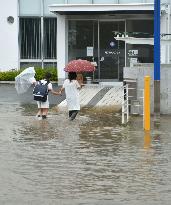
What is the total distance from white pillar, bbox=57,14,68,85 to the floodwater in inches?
432

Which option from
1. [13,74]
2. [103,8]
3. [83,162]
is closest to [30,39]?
[13,74]

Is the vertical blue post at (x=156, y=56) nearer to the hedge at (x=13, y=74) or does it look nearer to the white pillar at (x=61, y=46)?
the white pillar at (x=61, y=46)

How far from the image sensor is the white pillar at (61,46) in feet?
95.5

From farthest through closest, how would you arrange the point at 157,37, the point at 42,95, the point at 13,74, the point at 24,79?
1. the point at 13,74
2. the point at 24,79
3. the point at 42,95
4. the point at 157,37

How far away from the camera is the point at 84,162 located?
1134 cm

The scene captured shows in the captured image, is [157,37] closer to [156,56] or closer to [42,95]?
[156,56]

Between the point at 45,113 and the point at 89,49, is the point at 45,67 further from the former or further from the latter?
the point at 45,113

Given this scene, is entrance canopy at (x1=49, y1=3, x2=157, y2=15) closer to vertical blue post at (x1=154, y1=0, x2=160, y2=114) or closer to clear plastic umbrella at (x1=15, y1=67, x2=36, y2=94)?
clear plastic umbrella at (x1=15, y1=67, x2=36, y2=94)

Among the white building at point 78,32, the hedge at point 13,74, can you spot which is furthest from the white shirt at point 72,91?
the hedge at point 13,74

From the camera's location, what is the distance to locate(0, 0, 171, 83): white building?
28172 millimetres

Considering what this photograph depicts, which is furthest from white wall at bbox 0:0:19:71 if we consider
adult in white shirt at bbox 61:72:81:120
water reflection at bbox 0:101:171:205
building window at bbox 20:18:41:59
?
water reflection at bbox 0:101:171:205

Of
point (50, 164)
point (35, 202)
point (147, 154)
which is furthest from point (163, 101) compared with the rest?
point (35, 202)

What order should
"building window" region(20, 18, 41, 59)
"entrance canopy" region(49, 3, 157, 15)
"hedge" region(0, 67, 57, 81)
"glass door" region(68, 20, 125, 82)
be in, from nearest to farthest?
"entrance canopy" region(49, 3, 157, 15) < "glass door" region(68, 20, 125, 82) < "hedge" region(0, 67, 57, 81) < "building window" region(20, 18, 41, 59)

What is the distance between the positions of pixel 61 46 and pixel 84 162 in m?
18.3
